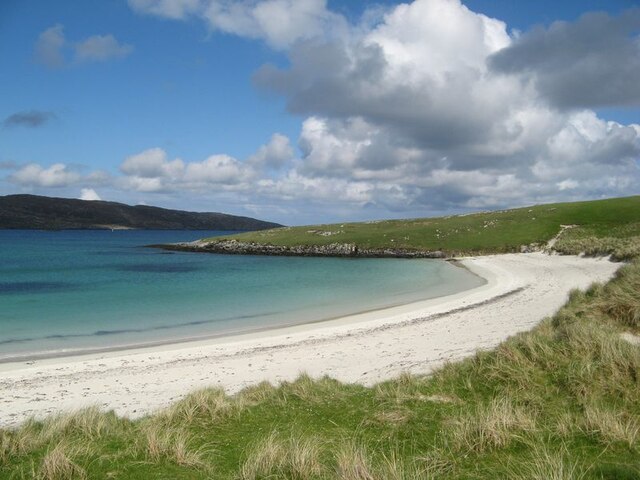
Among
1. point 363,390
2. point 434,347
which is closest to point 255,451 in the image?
point 363,390

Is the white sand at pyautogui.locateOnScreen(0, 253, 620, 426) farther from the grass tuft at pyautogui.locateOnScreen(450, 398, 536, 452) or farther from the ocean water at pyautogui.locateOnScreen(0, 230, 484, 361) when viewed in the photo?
A: the grass tuft at pyautogui.locateOnScreen(450, 398, 536, 452)

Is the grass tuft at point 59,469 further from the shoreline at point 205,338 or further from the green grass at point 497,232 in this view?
the green grass at point 497,232

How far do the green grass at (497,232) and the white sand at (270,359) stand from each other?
142 feet

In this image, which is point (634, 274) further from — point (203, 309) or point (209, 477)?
point (203, 309)

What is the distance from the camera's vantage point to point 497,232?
263ft

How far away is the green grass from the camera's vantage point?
71.8m

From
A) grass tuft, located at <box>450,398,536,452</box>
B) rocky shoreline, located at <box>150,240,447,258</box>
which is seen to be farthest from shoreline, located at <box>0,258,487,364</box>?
rocky shoreline, located at <box>150,240,447,258</box>

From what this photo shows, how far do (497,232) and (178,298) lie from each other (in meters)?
60.4

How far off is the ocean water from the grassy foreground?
14692 millimetres

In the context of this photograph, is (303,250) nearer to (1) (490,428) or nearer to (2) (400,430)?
(2) (400,430)

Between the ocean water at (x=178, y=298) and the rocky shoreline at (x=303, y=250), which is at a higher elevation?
the rocky shoreline at (x=303, y=250)

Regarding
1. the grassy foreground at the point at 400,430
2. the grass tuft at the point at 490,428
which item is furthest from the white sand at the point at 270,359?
the grass tuft at the point at 490,428

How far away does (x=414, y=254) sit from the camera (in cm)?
7756

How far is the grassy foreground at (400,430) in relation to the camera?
668 cm
